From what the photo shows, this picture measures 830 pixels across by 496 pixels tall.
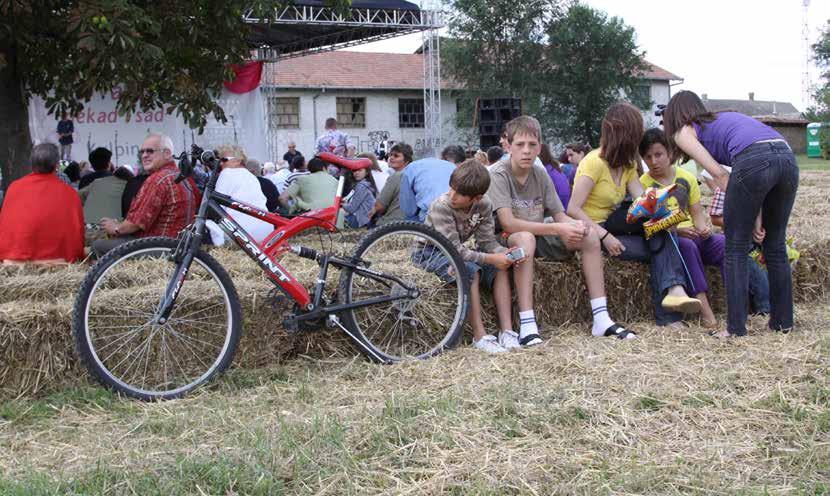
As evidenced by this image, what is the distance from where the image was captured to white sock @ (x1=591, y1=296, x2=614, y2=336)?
555 cm

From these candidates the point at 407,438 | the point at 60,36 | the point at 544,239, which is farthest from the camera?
the point at 60,36

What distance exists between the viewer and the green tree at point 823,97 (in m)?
45.1

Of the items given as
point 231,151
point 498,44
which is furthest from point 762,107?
point 231,151

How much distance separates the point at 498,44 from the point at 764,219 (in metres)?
37.5

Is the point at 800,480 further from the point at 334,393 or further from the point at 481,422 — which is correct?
the point at 334,393

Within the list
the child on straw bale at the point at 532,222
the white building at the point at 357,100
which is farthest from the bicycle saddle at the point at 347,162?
the white building at the point at 357,100

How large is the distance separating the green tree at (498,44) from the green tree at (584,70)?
2.83 ft

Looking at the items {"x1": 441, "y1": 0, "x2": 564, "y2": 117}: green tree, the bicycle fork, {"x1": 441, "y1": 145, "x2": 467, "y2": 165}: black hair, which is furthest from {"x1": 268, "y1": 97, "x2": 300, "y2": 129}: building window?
the bicycle fork

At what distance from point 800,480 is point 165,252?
2.98m

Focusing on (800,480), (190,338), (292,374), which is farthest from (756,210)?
(190,338)

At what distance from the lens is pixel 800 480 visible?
302cm

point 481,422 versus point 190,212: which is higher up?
point 190,212

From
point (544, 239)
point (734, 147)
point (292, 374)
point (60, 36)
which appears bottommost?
point (292, 374)

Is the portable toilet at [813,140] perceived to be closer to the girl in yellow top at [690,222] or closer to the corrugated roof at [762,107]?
the corrugated roof at [762,107]
